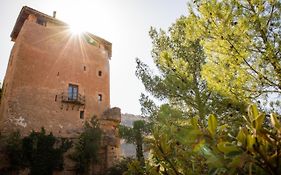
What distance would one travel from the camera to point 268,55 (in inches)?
207

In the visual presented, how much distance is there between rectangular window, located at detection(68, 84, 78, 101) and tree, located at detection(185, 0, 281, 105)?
60.0 ft

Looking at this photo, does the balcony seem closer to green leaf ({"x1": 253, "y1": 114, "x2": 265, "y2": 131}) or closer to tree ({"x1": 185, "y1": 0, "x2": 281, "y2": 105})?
tree ({"x1": 185, "y1": 0, "x2": 281, "y2": 105})

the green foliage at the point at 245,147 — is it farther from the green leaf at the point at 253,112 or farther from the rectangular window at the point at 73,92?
the rectangular window at the point at 73,92

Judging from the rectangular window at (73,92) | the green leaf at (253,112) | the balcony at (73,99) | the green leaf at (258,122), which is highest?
the rectangular window at (73,92)

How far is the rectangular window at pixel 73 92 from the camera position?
74.6ft

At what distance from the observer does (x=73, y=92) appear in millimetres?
23203

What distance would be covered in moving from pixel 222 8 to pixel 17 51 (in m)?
19.5

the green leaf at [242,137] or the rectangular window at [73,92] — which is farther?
the rectangular window at [73,92]

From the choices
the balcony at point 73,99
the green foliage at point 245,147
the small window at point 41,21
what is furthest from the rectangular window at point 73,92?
the green foliage at point 245,147

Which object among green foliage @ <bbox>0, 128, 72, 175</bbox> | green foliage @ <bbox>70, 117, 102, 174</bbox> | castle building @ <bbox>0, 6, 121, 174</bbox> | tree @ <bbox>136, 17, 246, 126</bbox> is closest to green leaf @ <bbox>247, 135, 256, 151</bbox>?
tree @ <bbox>136, 17, 246, 126</bbox>

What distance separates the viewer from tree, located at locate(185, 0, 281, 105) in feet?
18.2

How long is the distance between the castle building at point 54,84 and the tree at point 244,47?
15453mm

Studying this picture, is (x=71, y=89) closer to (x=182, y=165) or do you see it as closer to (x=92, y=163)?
(x=92, y=163)

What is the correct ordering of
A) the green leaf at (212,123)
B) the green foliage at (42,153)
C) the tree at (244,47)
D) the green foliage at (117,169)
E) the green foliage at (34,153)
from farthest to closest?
the green foliage at (117,169) < the green foliage at (42,153) < the green foliage at (34,153) < the tree at (244,47) < the green leaf at (212,123)
